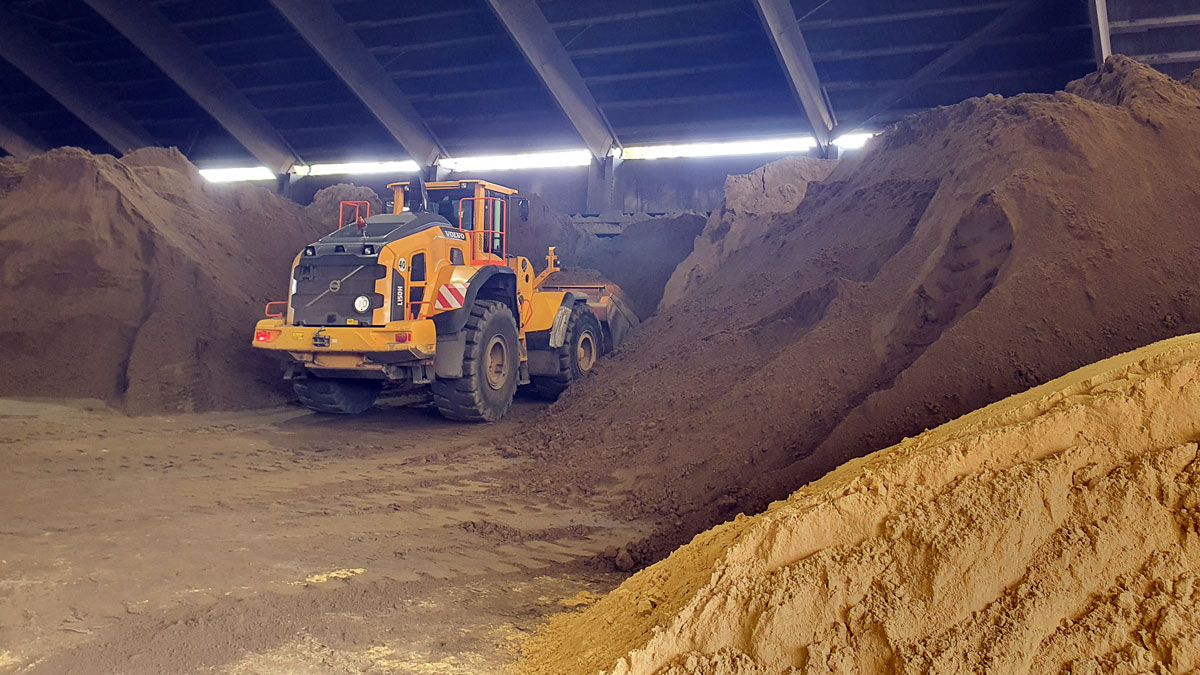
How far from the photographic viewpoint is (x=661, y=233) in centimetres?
1510

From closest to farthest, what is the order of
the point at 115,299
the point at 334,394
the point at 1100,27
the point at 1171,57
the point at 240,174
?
the point at 334,394, the point at 115,299, the point at 1100,27, the point at 1171,57, the point at 240,174

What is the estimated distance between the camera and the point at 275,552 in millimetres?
4641

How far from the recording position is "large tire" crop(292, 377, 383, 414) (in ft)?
29.2

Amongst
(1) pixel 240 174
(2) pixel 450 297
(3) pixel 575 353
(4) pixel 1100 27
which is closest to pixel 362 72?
(1) pixel 240 174

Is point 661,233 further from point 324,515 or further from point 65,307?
point 324,515

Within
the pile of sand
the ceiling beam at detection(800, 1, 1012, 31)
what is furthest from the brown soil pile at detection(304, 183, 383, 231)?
the ceiling beam at detection(800, 1, 1012, 31)

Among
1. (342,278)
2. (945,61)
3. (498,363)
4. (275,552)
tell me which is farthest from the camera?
Result: (945,61)

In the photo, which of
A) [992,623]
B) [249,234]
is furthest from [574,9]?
[992,623]

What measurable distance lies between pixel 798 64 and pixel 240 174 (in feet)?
45.3

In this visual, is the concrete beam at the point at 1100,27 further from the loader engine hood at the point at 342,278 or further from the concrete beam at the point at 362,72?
the concrete beam at the point at 362,72

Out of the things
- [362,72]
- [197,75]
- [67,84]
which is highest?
[67,84]

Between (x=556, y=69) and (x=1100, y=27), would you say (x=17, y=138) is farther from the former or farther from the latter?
(x=1100, y=27)

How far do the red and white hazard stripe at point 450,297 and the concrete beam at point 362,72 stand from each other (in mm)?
8468

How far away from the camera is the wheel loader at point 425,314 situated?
8031 millimetres
